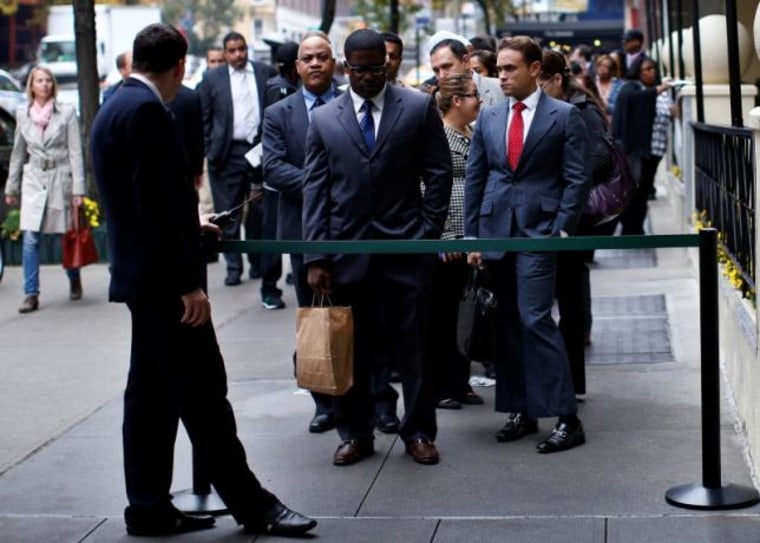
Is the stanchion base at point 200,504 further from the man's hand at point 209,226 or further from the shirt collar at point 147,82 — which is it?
the shirt collar at point 147,82

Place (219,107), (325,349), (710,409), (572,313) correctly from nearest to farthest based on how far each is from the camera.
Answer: (710,409) < (325,349) < (572,313) < (219,107)

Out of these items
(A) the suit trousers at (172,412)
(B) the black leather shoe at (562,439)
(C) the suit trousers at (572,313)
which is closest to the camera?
(A) the suit trousers at (172,412)

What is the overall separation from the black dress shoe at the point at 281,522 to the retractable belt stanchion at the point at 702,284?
539mm

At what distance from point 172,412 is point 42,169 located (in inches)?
285

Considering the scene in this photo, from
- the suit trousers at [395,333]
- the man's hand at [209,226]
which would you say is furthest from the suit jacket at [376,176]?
the man's hand at [209,226]

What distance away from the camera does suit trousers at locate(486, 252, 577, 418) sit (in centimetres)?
762

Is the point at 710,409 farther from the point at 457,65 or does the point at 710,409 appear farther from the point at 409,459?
the point at 457,65

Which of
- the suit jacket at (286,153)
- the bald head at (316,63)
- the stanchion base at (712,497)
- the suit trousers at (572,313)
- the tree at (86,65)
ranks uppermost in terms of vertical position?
the tree at (86,65)

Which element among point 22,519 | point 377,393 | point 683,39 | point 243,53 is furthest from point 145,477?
point 683,39

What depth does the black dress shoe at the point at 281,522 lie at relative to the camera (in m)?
6.27

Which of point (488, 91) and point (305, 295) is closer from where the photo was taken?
point (305, 295)

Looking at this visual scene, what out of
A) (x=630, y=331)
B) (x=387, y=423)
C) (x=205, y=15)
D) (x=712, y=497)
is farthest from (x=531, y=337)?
(x=205, y=15)

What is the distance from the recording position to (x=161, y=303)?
616 centimetres

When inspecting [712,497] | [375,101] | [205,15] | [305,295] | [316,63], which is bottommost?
[712,497]
